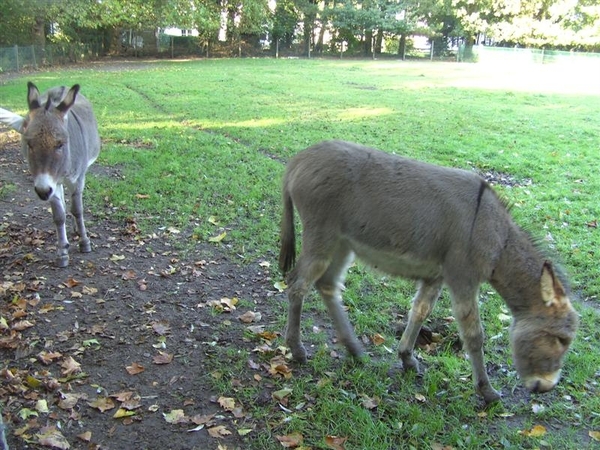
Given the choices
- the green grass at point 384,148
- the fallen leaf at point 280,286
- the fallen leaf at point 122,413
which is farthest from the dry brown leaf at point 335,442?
the fallen leaf at point 280,286

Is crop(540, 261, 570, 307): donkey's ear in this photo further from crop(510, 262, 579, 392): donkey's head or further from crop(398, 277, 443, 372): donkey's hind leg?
crop(398, 277, 443, 372): donkey's hind leg

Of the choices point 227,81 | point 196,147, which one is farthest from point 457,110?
point 227,81

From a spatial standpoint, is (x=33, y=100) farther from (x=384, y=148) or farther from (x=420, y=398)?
(x=384, y=148)

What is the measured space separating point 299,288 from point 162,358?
48.2 inches

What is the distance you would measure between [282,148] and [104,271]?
17.5 ft

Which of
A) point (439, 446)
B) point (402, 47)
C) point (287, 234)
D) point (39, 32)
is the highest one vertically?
point (402, 47)

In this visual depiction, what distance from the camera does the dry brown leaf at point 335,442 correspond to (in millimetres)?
3270

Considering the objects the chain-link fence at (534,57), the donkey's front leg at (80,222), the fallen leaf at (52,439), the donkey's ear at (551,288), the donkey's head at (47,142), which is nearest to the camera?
the fallen leaf at (52,439)

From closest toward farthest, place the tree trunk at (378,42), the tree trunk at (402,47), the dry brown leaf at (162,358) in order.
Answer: the dry brown leaf at (162,358) < the tree trunk at (402,47) < the tree trunk at (378,42)

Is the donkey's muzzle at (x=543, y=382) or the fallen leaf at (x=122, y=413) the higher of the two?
the donkey's muzzle at (x=543, y=382)

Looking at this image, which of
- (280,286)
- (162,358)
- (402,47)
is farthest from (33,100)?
(402,47)

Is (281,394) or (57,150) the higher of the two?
(57,150)

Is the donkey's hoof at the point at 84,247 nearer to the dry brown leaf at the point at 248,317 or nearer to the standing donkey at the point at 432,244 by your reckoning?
the dry brown leaf at the point at 248,317

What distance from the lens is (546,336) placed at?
3.37 m
